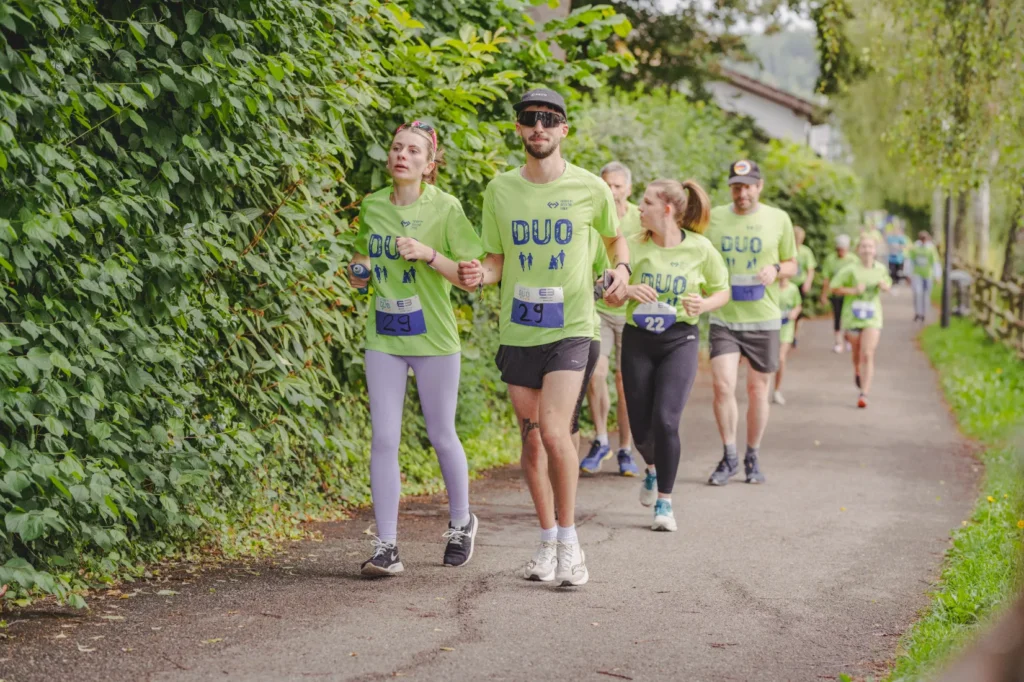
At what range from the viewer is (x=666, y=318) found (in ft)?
25.1

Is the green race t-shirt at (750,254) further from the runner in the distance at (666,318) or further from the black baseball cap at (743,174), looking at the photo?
the runner in the distance at (666,318)

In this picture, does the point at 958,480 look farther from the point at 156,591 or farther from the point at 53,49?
the point at 53,49

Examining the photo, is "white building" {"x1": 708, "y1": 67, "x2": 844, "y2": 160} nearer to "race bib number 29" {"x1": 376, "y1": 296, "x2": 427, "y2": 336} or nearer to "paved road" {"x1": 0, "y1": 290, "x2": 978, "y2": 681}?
"paved road" {"x1": 0, "y1": 290, "x2": 978, "y2": 681}

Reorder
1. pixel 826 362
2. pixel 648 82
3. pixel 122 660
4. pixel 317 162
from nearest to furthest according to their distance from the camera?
pixel 122 660 < pixel 317 162 < pixel 826 362 < pixel 648 82

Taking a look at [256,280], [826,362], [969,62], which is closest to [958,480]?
[256,280]

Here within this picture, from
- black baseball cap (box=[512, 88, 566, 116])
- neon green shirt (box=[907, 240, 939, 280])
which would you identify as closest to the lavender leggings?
black baseball cap (box=[512, 88, 566, 116])

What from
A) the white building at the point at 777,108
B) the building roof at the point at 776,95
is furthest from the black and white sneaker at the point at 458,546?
the building roof at the point at 776,95

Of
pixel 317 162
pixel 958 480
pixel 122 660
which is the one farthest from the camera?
pixel 958 480

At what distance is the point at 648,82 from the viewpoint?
1016 inches

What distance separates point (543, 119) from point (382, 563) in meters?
2.18

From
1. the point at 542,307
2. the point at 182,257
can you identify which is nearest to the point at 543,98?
the point at 542,307

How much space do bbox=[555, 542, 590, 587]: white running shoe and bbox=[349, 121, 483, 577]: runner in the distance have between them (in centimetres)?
77

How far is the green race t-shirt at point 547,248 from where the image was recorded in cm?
590

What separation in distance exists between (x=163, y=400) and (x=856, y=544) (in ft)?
12.7
